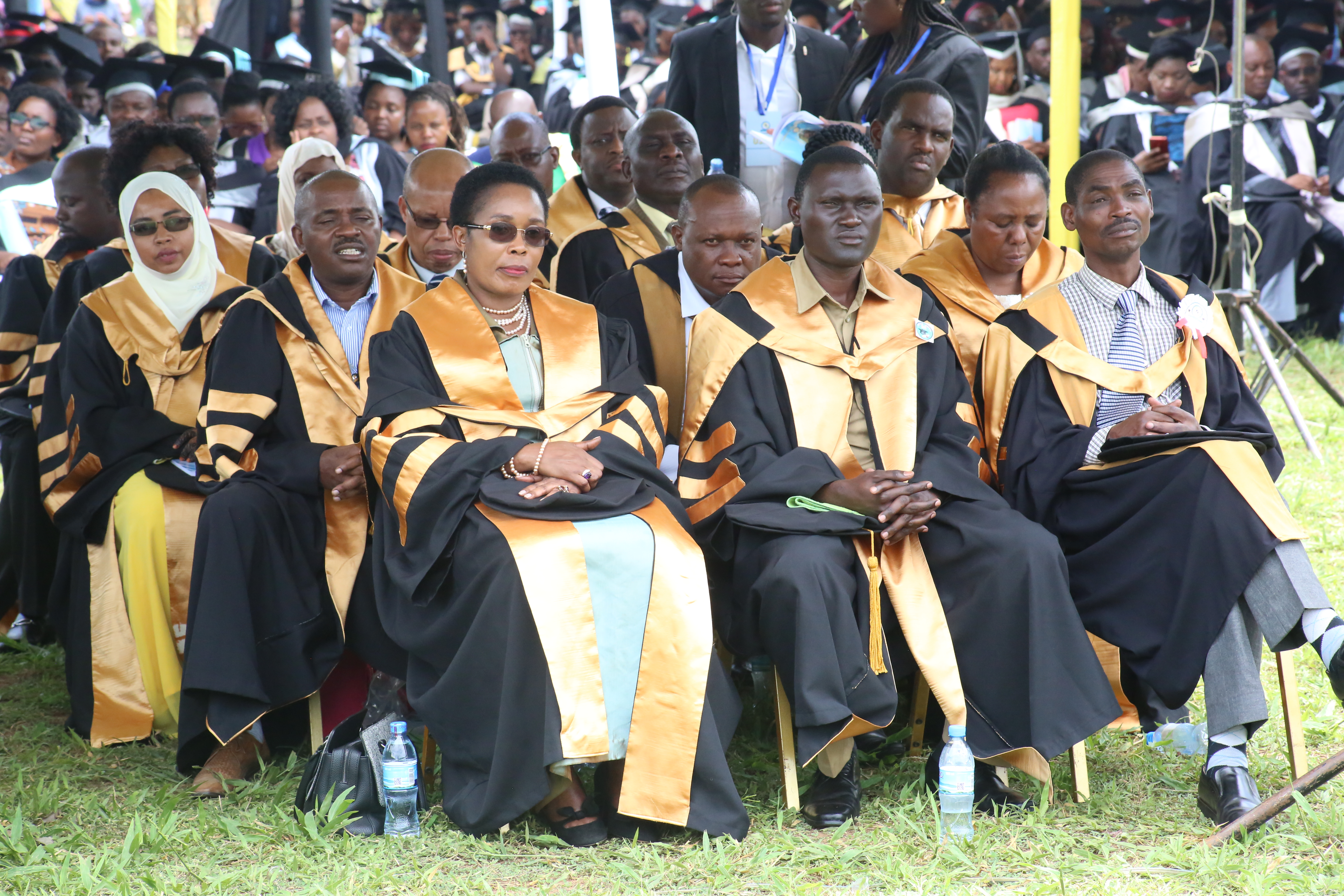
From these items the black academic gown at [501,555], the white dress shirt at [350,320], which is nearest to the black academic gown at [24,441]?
the white dress shirt at [350,320]

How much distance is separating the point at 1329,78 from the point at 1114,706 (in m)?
8.42

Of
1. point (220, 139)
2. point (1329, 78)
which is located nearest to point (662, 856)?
point (220, 139)

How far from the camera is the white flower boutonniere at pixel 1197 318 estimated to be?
13.0 feet

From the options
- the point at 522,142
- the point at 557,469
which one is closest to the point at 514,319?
the point at 557,469

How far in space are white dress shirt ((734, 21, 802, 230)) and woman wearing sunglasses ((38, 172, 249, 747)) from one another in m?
2.42

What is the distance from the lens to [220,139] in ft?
25.3

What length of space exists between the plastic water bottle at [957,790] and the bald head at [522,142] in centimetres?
331

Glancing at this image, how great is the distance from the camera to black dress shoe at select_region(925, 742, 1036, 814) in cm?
352

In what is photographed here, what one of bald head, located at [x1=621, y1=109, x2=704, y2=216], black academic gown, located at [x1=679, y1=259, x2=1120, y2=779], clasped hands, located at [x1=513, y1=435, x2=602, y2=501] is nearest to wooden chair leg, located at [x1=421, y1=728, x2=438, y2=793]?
clasped hands, located at [x1=513, y1=435, x2=602, y2=501]

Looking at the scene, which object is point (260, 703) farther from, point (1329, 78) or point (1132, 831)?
point (1329, 78)

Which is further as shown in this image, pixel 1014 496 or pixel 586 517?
pixel 1014 496

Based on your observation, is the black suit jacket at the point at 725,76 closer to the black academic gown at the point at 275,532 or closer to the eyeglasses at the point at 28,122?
the black academic gown at the point at 275,532

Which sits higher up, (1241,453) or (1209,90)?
(1209,90)

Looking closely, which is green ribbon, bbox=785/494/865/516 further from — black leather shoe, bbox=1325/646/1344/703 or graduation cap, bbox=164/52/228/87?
graduation cap, bbox=164/52/228/87
